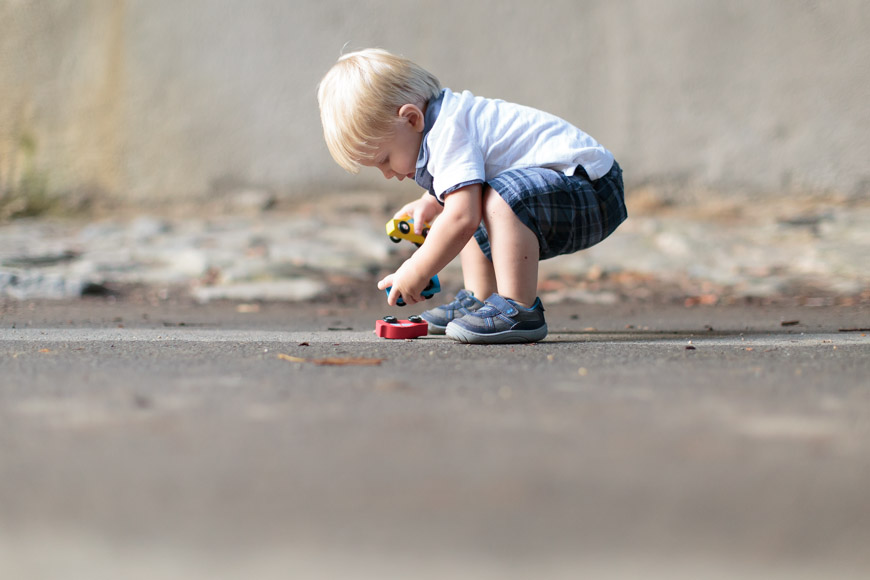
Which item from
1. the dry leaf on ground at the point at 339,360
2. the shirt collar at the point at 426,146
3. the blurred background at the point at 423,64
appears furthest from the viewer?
the blurred background at the point at 423,64

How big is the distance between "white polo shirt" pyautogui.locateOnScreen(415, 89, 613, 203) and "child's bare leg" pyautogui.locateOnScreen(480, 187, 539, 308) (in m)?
0.10

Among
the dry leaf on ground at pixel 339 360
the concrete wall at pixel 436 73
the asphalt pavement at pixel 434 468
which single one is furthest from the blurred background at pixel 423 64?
the asphalt pavement at pixel 434 468

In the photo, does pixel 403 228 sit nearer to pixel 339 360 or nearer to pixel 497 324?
pixel 497 324

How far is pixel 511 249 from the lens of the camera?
204 cm

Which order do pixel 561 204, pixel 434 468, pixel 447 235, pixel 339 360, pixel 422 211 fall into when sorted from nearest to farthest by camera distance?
1. pixel 434 468
2. pixel 339 360
3. pixel 447 235
4. pixel 561 204
5. pixel 422 211

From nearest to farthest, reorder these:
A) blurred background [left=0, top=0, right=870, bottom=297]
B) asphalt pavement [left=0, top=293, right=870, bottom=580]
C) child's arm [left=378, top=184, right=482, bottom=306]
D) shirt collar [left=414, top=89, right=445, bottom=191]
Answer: asphalt pavement [left=0, top=293, right=870, bottom=580], child's arm [left=378, top=184, right=482, bottom=306], shirt collar [left=414, top=89, right=445, bottom=191], blurred background [left=0, top=0, right=870, bottom=297]

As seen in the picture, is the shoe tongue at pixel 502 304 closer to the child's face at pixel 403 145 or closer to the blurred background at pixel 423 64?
the child's face at pixel 403 145

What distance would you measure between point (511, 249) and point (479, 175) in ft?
0.66

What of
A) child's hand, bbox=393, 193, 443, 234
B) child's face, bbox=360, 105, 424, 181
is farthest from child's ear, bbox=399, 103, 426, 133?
child's hand, bbox=393, 193, 443, 234

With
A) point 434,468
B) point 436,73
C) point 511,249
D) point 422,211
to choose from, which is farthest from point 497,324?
point 436,73

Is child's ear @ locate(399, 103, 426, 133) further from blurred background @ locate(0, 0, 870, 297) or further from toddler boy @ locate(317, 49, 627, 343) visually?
blurred background @ locate(0, 0, 870, 297)

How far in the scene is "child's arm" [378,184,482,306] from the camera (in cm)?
201

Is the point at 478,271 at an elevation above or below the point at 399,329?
above

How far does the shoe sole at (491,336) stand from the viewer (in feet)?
6.68
